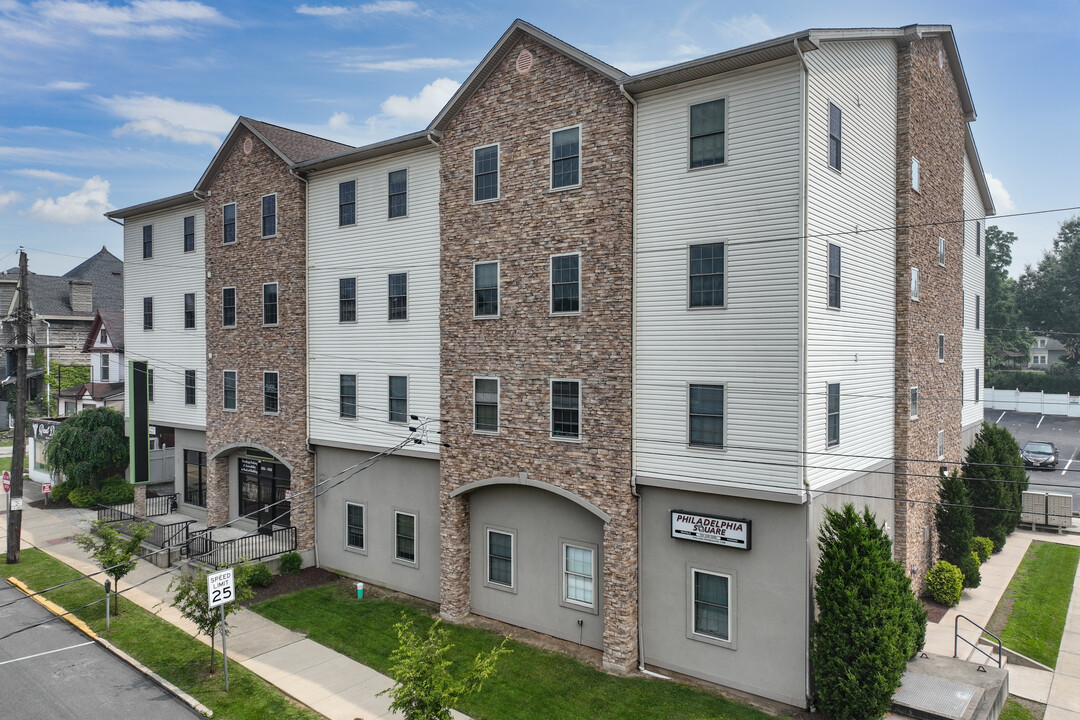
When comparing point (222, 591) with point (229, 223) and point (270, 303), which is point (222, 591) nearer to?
point (270, 303)

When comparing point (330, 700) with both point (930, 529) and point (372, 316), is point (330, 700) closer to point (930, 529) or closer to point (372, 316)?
point (372, 316)

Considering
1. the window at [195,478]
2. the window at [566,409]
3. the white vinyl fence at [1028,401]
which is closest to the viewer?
the window at [566,409]

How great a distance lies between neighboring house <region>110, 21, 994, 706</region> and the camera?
1477cm

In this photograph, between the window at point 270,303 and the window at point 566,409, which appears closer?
the window at point 566,409

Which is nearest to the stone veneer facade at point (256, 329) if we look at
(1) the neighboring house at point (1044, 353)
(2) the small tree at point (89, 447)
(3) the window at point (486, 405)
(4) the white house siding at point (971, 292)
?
(3) the window at point (486, 405)

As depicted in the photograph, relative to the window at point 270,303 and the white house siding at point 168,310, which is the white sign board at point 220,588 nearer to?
the window at point 270,303

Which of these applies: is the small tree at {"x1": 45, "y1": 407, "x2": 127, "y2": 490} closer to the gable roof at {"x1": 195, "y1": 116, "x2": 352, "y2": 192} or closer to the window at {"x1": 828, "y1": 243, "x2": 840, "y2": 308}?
the gable roof at {"x1": 195, "y1": 116, "x2": 352, "y2": 192}

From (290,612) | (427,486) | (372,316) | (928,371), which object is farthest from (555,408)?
(928,371)

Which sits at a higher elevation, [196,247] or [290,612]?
[196,247]

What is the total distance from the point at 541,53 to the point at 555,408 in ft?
30.3

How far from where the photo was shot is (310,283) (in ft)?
80.8

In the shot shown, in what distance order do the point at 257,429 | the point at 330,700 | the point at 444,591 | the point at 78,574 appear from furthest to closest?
1. the point at 257,429
2. the point at 78,574
3. the point at 444,591
4. the point at 330,700

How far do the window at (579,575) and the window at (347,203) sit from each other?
13300mm

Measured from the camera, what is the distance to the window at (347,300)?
920 inches
